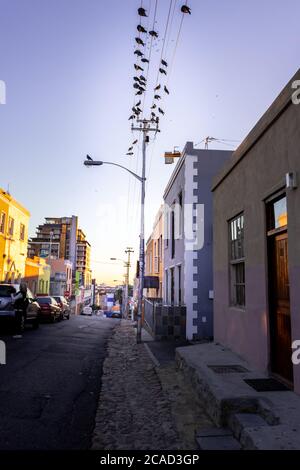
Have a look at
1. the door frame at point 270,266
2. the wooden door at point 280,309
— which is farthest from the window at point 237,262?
the wooden door at point 280,309

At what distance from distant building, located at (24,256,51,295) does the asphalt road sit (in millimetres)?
30533

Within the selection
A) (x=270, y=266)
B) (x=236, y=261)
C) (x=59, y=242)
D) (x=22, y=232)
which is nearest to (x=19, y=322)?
(x=236, y=261)

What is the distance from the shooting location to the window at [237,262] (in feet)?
27.8

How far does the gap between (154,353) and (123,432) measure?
6.60 meters

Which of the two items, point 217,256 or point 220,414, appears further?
point 217,256

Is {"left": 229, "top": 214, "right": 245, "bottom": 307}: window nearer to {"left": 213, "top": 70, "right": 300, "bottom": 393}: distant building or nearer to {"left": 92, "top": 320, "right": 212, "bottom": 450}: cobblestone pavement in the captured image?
{"left": 213, "top": 70, "right": 300, "bottom": 393}: distant building

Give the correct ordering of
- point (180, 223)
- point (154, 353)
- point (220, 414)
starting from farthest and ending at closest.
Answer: point (180, 223) < point (154, 353) < point (220, 414)

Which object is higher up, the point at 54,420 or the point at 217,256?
the point at 217,256

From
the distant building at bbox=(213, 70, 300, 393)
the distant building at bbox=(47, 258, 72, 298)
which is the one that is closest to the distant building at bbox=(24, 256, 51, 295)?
the distant building at bbox=(47, 258, 72, 298)

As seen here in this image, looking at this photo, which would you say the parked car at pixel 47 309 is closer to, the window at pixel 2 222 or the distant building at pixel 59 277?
the window at pixel 2 222

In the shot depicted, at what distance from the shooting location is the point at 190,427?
4.95 metres

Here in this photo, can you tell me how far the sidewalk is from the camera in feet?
12.6
